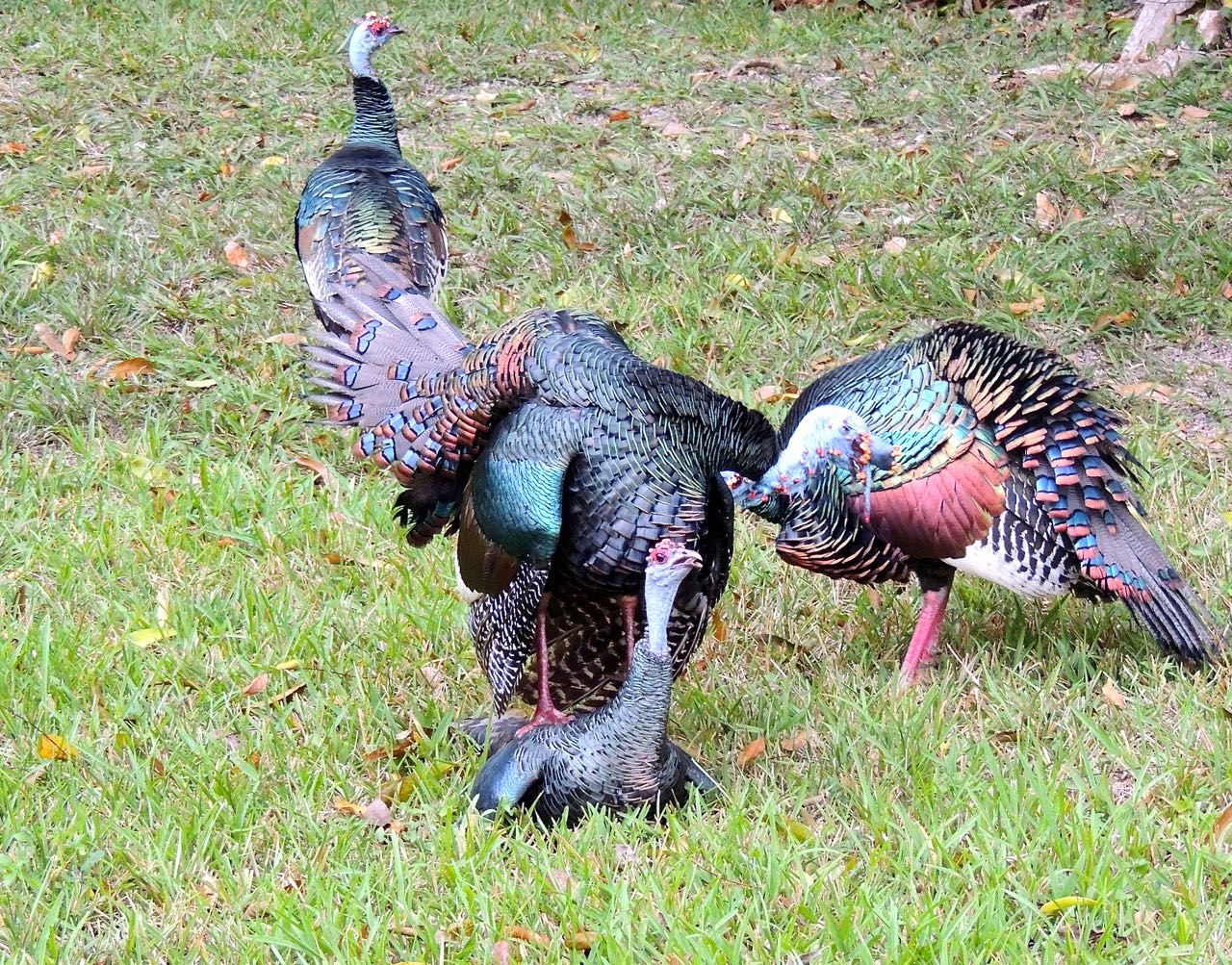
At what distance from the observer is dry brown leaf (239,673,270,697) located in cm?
388

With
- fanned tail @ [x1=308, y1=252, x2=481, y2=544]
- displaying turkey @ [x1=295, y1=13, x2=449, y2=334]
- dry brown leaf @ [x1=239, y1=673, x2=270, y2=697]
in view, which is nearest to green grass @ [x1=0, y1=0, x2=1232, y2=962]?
dry brown leaf @ [x1=239, y1=673, x2=270, y2=697]

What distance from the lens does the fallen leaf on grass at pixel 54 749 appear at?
11.7 ft

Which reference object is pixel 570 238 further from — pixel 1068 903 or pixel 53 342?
pixel 1068 903

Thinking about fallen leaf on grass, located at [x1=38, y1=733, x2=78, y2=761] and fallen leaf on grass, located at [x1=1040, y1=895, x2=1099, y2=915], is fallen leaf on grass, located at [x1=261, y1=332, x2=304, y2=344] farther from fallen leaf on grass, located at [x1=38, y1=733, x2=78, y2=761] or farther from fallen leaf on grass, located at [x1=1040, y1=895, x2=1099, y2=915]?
fallen leaf on grass, located at [x1=1040, y1=895, x2=1099, y2=915]

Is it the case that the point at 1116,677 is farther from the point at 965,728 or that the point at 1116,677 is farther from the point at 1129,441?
the point at 1129,441

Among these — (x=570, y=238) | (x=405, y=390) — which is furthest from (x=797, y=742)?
(x=570, y=238)

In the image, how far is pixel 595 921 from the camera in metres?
2.91

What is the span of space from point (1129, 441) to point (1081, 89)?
3.15 m

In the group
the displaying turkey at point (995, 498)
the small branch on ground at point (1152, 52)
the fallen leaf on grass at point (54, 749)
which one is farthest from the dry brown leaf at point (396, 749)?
the small branch on ground at point (1152, 52)

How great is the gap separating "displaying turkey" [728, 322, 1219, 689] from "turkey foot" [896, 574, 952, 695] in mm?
35

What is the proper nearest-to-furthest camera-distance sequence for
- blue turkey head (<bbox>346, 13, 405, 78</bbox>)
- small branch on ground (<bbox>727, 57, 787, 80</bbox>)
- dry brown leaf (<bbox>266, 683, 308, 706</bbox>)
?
1. dry brown leaf (<bbox>266, 683, 308, 706</bbox>)
2. blue turkey head (<bbox>346, 13, 405, 78</bbox>)
3. small branch on ground (<bbox>727, 57, 787, 80</bbox>)

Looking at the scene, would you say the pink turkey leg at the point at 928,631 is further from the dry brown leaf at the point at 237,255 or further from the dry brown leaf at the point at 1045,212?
the dry brown leaf at the point at 237,255

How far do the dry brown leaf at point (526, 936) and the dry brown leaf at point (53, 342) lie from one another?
405 centimetres

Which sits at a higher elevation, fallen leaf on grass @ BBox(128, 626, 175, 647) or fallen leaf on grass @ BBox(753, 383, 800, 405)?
fallen leaf on grass @ BBox(753, 383, 800, 405)
